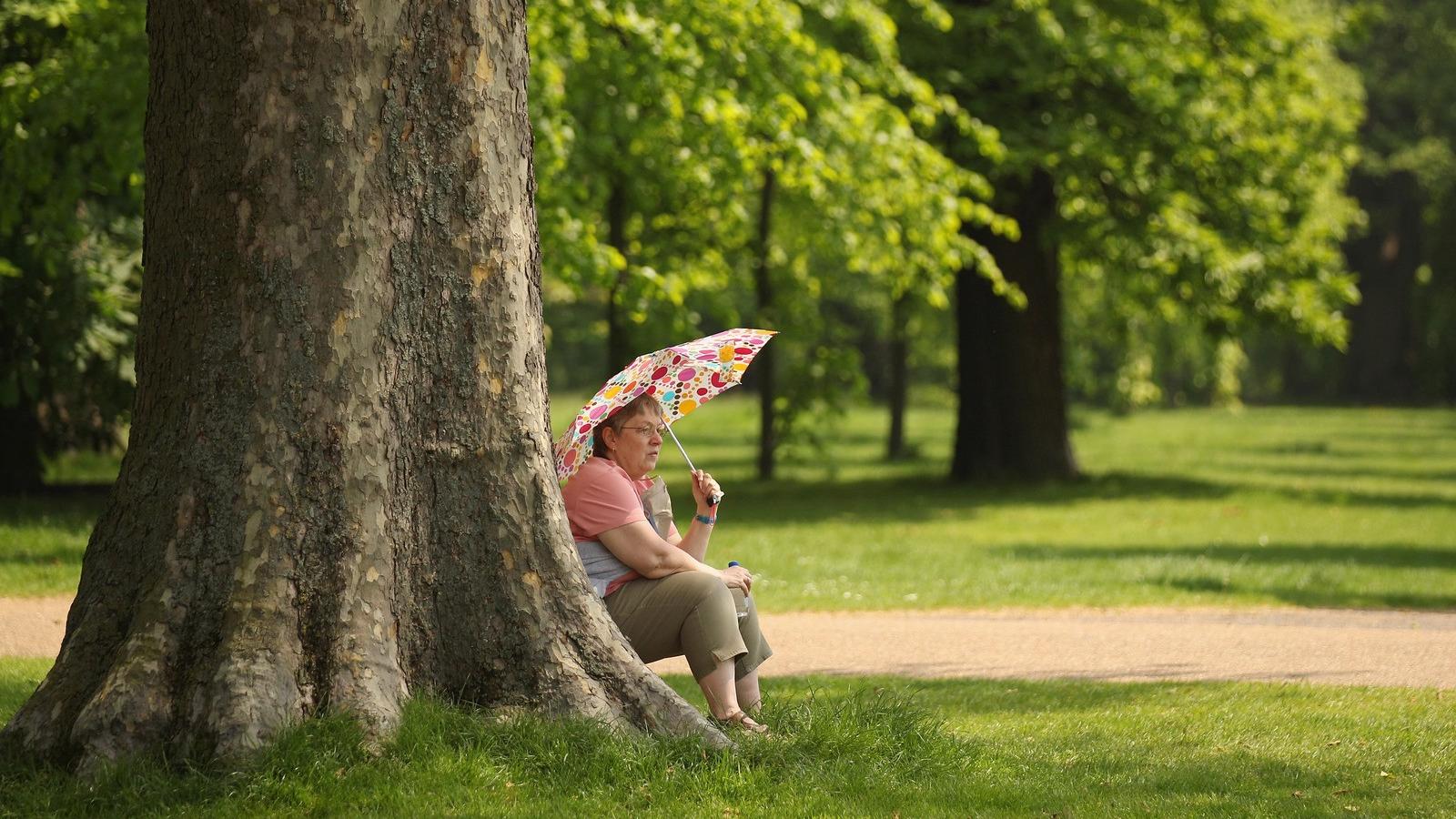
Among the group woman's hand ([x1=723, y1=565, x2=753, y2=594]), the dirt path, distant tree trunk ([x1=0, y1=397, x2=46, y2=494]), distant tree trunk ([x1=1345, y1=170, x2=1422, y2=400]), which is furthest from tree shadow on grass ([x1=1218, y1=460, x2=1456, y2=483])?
distant tree trunk ([x1=1345, y1=170, x2=1422, y2=400])

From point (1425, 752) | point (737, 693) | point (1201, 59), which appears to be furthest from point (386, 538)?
point (1201, 59)

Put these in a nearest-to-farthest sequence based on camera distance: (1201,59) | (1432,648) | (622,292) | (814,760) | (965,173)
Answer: (814,760) → (1432,648) → (622,292) → (965,173) → (1201,59)

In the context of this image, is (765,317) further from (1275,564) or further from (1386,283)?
(1386,283)

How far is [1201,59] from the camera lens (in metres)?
20.6

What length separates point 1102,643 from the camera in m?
9.50

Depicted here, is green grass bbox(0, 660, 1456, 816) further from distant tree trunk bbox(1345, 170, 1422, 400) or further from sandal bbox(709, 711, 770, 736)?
distant tree trunk bbox(1345, 170, 1422, 400)

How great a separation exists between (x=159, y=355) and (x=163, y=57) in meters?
0.99

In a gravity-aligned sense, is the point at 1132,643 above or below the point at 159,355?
below

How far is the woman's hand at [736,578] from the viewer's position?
238 inches

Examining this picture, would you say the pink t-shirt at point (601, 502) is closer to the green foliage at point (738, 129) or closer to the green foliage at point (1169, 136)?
the green foliage at point (738, 129)

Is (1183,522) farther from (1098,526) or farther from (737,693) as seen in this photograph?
(737,693)

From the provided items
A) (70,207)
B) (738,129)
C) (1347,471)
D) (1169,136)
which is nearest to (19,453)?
(70,207)

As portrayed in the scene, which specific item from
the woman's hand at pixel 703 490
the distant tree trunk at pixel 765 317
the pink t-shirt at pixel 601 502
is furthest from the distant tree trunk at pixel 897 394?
the pink t-shirt at pixel 601 502

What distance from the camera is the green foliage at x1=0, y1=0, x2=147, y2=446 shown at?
13.9 metres
